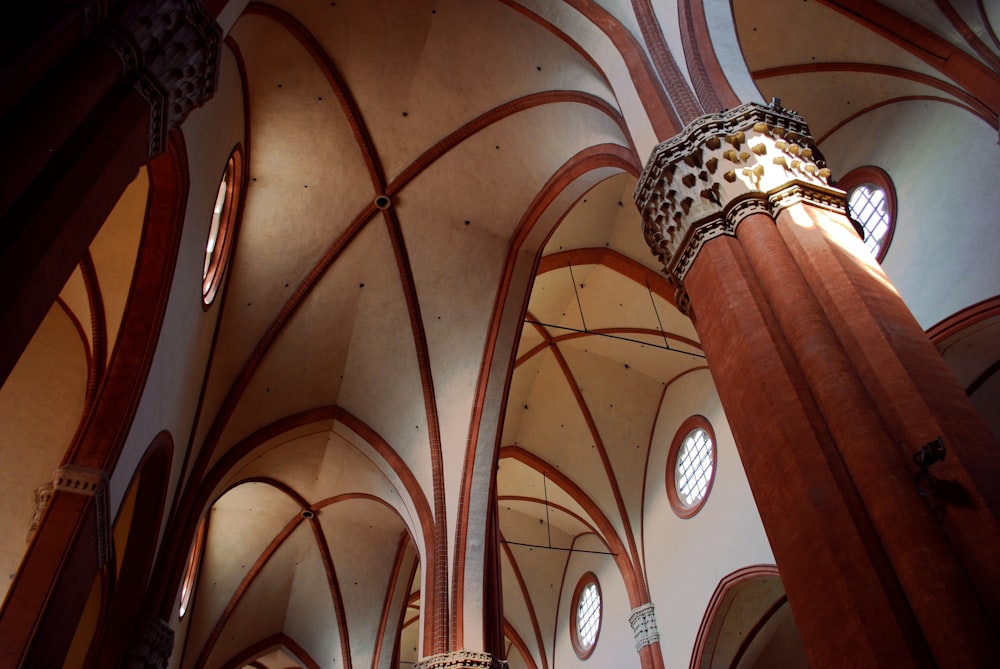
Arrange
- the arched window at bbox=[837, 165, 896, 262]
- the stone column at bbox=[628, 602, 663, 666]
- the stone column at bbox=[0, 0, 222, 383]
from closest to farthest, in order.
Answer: the stone column at bbox=[0, 0, 222, 383] → the arched window at bbox=[837, 165, 896, 262] → the stone column at bbox=[628, 602, 663, 666]

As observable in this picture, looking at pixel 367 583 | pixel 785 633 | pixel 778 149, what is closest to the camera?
pixel 778 149

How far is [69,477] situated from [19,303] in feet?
12.4

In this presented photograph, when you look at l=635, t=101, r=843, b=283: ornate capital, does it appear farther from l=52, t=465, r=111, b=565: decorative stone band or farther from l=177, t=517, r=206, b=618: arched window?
l=177, t=517, r=206, b=618: arched window

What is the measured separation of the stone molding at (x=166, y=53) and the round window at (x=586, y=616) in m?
13.3

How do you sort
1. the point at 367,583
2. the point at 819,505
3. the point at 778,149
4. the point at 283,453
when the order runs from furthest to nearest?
1. the point at 367,583
2. the point at 283,453
3. the point at 778,149
4. the point at 819,505

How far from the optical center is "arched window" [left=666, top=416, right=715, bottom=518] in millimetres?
12930

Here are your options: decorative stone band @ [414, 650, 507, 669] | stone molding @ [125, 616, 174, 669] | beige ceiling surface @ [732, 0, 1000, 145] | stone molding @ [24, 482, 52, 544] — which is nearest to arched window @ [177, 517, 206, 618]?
stone molding @ [125, 616, 174, 669]

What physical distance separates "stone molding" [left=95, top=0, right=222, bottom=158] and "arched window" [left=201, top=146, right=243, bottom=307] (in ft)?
15.8

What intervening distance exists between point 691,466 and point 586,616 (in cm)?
497

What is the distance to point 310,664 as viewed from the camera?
17.7 meters

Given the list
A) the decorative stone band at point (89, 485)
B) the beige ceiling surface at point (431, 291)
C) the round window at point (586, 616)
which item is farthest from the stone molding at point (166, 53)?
the round window at point (586, 616)

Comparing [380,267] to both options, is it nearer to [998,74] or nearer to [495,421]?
[495,421]

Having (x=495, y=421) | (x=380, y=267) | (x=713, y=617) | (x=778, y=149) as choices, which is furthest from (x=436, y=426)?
(x=778, y=149)

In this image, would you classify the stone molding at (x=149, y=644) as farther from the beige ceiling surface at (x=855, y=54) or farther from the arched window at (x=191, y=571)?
the beige ceiling surface at (x=855, y=54)
